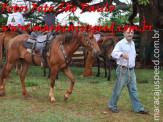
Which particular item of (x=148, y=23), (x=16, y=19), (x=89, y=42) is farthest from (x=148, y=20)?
(x=89, y=42)

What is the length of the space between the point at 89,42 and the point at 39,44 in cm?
145

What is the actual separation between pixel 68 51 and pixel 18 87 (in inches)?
114

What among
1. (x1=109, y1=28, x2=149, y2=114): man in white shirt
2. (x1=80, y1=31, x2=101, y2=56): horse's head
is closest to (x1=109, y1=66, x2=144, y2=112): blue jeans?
(x1=109, y1=28, x2=149, y2=114): man in white shirt

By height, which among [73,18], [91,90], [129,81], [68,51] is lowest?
[91,90]

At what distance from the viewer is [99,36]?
478 inches

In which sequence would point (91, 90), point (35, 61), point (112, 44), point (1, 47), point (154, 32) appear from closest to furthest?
point (35, 61) < point (91, 90) < point (1, 47) < point (112, 44) < point (154, 32)

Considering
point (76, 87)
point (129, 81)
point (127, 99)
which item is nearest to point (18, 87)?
point (76, 87)

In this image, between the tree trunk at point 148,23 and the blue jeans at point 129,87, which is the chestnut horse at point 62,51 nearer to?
the blue jeans at point 129,87

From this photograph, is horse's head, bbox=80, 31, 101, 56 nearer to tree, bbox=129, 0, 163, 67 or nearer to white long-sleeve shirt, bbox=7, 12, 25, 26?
white long-sleeve shirt, bbox=7, 12, 25, 26

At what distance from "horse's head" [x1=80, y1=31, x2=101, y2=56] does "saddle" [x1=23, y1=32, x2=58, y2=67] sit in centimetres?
95

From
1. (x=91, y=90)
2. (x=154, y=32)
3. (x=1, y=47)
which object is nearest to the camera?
(x=91, y=90)

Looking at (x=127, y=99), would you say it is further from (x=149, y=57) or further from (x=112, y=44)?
(x=149, y=57)

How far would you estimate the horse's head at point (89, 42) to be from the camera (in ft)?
22.4

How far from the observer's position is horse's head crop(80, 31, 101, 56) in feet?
22.4
